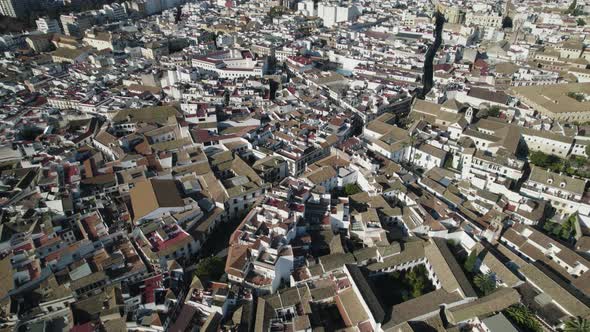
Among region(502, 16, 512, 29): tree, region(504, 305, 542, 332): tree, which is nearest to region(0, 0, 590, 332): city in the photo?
region(504, 305, 542, 332): tree

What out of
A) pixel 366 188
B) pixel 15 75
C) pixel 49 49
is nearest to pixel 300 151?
pixel 366 188

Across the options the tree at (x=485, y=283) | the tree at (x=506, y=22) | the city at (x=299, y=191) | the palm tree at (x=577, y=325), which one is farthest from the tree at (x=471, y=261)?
the tree at (x=506, y=22)

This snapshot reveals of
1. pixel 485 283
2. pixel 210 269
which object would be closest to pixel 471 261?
Result: pixel 485 283

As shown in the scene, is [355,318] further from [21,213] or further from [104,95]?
[104,95]

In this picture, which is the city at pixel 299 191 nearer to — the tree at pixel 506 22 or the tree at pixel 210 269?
the tree at pixel 210 269

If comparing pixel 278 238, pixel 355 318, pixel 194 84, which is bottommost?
pixel 355 318

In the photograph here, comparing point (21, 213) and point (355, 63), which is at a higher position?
point (355, 63)

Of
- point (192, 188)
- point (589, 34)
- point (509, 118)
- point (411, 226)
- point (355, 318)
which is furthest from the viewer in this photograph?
point (589, 34)
